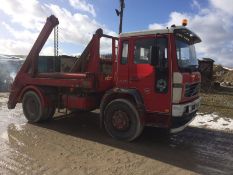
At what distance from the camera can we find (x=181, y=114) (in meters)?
7.14

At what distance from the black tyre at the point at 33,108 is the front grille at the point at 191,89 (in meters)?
4.46

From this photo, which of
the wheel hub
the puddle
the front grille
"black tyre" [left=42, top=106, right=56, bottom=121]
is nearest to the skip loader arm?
"black tyre" [left=42, top=106, right=56, bottom=121]

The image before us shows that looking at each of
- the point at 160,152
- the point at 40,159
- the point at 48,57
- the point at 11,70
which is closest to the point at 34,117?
the point at 40,159

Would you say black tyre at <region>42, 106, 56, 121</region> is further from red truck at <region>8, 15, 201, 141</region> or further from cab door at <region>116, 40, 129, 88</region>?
cab door at <region>116, 40, 129, 88</region>

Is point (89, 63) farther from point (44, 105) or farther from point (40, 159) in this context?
point (40, 159)

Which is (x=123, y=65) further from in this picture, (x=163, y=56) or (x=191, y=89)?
(x=191, y=89)

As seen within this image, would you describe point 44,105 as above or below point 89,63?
below

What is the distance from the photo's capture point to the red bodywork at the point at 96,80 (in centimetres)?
731

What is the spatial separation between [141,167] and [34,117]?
4777 mm

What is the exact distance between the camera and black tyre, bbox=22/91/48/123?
31.5ft

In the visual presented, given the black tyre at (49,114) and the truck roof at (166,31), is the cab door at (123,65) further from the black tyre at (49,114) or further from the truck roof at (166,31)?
the black tyre at (49,114)

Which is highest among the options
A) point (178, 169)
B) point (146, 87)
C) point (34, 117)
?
point (146, 87)

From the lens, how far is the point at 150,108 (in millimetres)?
7445

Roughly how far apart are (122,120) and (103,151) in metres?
1.06
